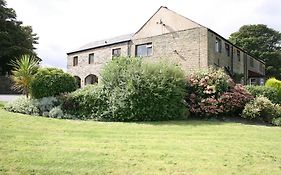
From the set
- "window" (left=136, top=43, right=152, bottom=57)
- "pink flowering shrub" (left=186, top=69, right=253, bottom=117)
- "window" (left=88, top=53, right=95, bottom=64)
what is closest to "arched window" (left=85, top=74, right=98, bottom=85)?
"window" (left=88, top=53, right=95, bottom=64)

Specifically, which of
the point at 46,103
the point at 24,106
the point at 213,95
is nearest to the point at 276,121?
the point at 213,95

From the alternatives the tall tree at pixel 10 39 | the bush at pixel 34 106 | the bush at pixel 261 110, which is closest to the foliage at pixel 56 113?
the bush at pixel 34 106

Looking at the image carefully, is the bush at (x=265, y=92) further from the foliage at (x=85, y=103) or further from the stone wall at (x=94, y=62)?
the stone wall at (x=94, y=62)

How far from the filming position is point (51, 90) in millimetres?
17828

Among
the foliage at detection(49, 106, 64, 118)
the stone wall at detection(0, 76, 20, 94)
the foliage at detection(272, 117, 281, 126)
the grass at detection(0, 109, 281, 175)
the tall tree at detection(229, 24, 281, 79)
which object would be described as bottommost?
the grass at detection(0, 109, 281, 175)

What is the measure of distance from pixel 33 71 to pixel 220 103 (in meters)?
10.2

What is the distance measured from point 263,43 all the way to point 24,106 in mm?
49361

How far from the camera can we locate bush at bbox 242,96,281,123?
1748 centimetres

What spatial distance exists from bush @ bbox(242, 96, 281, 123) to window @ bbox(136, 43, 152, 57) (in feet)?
52.8

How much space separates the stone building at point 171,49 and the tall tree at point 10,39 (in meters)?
7.01

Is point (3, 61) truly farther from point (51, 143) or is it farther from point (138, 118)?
point (51, 143)

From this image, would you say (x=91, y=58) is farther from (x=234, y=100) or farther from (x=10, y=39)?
(x=234, y=100)

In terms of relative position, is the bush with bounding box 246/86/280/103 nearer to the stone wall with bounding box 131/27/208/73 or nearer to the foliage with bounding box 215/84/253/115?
the foliage with bounding box 215/84/253/115

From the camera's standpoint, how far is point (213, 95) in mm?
18312
